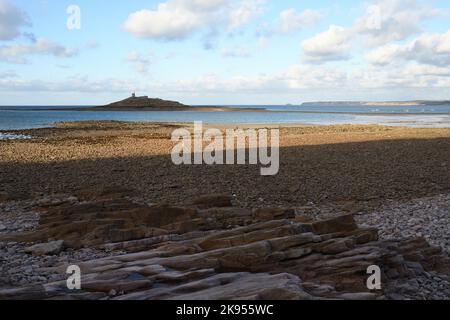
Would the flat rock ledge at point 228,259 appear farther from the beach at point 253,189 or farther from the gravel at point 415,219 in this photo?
the gravel at point 415,219

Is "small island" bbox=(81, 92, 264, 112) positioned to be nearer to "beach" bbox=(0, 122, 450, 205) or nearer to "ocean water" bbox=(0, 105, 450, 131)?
"ocean water" bbox=(0, 105, 450, 131)

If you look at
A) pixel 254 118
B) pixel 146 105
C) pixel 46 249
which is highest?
pixel 146 105

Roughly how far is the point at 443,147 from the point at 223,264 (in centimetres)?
2385

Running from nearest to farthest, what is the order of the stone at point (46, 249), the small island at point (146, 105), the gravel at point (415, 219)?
1. the stone at point (46, 249)
2. the gravel at point (415, 219)
3. the small island at point (146, 105)

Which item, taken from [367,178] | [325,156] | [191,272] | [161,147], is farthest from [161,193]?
[161,147]

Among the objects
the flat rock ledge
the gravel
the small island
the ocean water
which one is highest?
the small island

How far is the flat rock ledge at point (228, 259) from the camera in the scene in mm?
6715

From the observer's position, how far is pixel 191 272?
725 cm

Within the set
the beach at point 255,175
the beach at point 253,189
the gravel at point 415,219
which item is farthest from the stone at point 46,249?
the gravel at point 415,219

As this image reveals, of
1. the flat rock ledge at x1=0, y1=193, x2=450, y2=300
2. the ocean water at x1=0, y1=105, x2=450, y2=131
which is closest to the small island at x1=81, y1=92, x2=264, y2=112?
the ocean water at x1=0, y1=105, x2=450, y2=131

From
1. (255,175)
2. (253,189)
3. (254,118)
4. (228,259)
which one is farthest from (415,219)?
(254,118)

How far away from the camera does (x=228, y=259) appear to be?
783cm

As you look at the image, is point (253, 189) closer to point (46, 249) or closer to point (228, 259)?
point (46, 249)

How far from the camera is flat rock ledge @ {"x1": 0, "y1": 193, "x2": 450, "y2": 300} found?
6715mm
